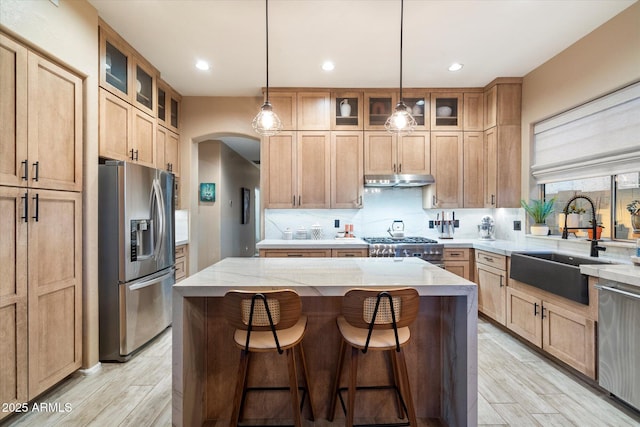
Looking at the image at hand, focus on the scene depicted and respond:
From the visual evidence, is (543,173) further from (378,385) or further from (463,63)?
(378,385)

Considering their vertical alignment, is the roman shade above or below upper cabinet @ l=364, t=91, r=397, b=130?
below

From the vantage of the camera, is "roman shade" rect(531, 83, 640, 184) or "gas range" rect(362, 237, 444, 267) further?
"gas range" rect(362, 237, 444, 267)

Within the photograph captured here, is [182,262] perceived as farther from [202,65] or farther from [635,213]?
[635,213]

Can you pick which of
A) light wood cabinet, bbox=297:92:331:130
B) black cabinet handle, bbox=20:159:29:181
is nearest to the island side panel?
black cabinet handle, bbox=20:159:29:181

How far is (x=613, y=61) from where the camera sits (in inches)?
99.4

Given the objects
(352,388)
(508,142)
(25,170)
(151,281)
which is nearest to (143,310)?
(151,281)

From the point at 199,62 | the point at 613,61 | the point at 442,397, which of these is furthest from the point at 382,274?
the point at 199,62

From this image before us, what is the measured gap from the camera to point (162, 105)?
3.73 m

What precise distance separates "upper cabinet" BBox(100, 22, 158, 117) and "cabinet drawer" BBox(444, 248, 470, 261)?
3810 mm

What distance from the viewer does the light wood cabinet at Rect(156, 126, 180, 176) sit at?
3.60m

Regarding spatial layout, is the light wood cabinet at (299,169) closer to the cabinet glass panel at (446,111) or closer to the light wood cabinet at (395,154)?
the light wood cabinet at (395,154)

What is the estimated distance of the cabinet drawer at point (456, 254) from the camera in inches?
144

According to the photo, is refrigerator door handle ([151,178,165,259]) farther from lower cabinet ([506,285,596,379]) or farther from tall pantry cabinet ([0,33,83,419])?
lower cabinet ([506,285,596,379])

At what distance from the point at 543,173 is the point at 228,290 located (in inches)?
143
